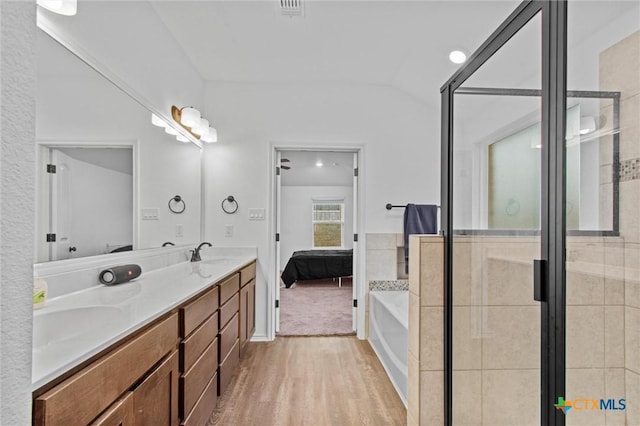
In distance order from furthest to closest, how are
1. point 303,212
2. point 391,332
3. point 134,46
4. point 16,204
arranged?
point 303,212
point 391,332
point 134,46
point 16,204

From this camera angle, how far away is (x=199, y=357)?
1707mm

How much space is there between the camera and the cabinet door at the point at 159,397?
111 centimetres

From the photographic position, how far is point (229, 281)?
234 centimetres

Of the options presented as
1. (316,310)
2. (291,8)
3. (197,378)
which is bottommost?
(316,310)

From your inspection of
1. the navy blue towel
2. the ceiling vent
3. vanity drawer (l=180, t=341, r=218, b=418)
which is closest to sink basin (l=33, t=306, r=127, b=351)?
vanity drawer (l=180, t=341, r=218, b=418)

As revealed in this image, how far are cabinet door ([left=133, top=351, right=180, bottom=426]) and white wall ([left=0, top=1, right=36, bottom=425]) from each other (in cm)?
72

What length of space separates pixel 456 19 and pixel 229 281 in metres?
2.36

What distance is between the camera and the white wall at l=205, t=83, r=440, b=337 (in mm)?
3414

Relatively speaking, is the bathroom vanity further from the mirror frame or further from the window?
the window

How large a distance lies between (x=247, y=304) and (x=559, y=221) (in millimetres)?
2487

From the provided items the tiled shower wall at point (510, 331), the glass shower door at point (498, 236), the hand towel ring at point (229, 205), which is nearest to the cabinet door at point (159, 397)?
the tiled shower wall at point (510, 331)

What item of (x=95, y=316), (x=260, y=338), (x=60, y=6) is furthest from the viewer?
(x=260, y=338)

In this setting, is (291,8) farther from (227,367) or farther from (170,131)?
(227,367)

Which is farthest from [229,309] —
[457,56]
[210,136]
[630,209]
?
[457,56]
